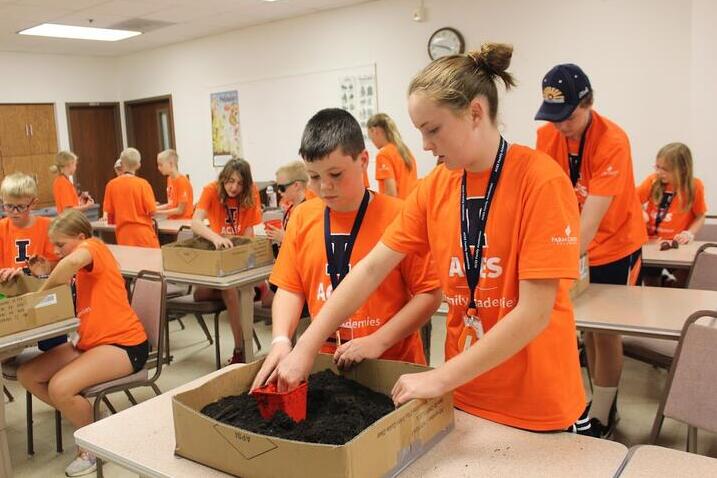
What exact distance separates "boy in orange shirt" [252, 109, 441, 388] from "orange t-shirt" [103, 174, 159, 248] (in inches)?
142

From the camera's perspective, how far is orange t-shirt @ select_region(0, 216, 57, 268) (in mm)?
3359

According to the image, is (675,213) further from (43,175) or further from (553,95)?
(43,175)

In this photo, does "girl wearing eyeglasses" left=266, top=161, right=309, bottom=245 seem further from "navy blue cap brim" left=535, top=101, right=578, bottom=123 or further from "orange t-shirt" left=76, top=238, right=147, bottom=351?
"navy blue cap brim" left=535, top=101, right=578, bottom=123

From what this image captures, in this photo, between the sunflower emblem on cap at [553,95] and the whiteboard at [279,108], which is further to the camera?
the whiteboard at [279,108]

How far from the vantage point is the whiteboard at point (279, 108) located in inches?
268

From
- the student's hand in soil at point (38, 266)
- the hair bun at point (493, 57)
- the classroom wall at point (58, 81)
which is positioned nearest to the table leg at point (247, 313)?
the student's hand in soil at point (38, 266)

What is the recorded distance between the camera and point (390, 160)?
191 inches

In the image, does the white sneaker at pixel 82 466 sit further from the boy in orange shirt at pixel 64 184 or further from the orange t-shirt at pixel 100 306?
the boy in orange shirt at pixel 64 184

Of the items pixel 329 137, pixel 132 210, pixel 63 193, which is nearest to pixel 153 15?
pixel 63 193

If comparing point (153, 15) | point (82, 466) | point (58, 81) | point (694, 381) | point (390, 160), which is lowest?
point (82, 466)

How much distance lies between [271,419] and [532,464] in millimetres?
486

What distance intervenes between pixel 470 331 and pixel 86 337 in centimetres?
220

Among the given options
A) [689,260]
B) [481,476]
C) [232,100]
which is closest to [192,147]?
[232,100]

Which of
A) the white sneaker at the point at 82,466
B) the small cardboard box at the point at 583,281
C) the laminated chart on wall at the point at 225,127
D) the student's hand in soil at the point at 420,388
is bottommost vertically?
the white sneaker at the point at 82,466
